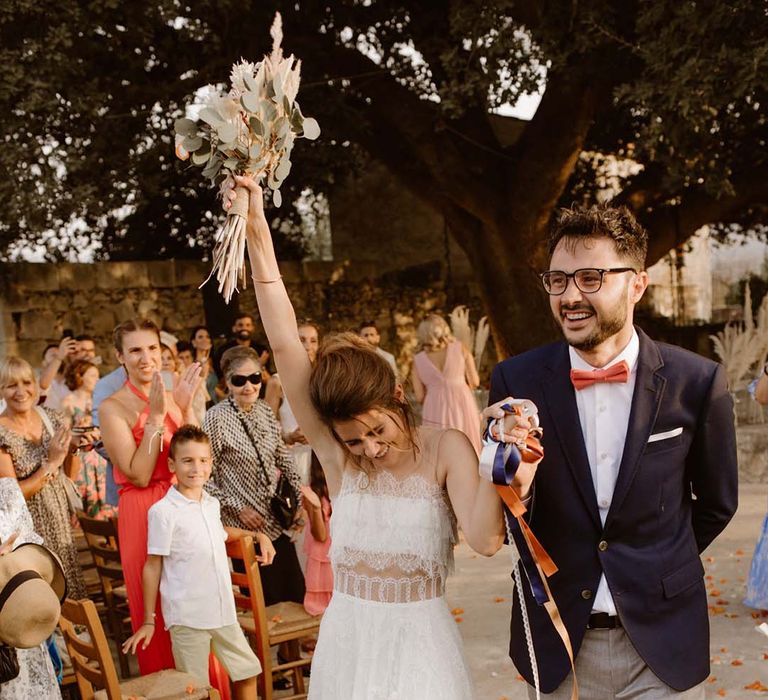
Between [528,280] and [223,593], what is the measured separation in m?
7.07

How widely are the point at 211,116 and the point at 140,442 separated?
2244 millimetres

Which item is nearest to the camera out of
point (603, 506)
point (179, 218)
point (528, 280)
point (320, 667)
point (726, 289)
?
point (603, 506)

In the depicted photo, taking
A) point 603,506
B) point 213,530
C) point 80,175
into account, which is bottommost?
point 213,530

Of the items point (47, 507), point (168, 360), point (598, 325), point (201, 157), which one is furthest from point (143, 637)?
point (168, 360)

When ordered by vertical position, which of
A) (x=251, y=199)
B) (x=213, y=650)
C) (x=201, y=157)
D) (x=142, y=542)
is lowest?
(x=213, y=650)

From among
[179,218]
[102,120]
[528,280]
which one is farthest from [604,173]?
[102,120]

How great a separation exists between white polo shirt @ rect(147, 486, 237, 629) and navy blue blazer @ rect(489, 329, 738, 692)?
5.85ft

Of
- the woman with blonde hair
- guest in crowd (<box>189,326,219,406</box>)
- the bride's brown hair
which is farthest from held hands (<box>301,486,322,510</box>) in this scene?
guest in crowd (<box>189,326,219,406</box>)

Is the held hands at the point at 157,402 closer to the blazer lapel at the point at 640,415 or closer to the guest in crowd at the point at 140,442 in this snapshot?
the guest in crowd at the point at 140,442

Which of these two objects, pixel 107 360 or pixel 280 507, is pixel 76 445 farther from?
pixel 107 360

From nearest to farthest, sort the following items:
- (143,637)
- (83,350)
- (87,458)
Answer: (143,637)
(87,458)
(83,350)

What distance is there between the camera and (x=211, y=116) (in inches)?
92.4

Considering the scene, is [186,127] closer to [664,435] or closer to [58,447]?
[664,435]

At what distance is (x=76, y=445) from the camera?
16.1 ft
